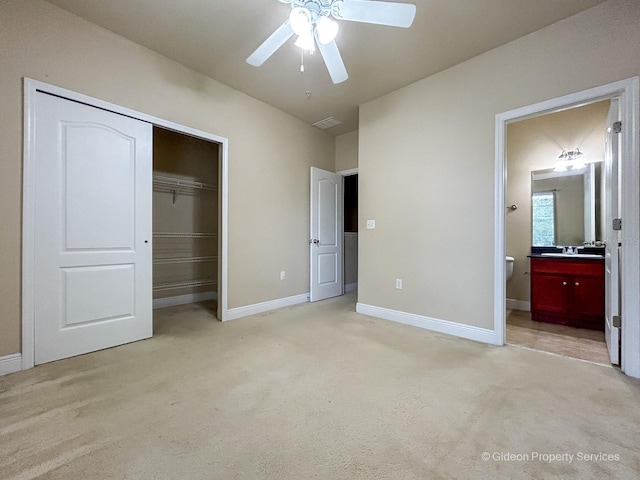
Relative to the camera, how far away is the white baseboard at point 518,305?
378 centimetres

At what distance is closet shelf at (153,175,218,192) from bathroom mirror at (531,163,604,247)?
470 centimetres

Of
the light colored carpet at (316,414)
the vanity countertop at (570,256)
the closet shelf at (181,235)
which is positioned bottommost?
the light colored carpet at (316,414)

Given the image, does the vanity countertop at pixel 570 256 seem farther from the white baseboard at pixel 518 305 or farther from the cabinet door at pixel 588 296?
the white baseboard at pixel 518 305

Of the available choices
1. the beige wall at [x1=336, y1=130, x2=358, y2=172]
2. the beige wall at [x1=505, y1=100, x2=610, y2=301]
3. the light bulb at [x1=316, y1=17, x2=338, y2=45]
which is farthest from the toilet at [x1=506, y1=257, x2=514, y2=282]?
the light bulb at [x1=316, y1=17, x2=338, y2=45]

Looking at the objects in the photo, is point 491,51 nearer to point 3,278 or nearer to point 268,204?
point 268,204

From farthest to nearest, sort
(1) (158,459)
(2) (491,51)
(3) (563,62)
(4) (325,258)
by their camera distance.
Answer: (4) (325,258) < (2) (491,51) < (3) (563,62) < (1) (158,459)

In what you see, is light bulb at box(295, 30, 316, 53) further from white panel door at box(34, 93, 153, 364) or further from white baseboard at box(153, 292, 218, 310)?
white baseboard at box(153, 292, 218, 310)

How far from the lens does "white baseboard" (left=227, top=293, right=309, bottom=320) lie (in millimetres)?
3301

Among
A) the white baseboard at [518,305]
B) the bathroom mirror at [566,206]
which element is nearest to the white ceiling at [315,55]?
the bathroom mirror at [566,206]

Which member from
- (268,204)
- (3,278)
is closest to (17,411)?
(3,278)

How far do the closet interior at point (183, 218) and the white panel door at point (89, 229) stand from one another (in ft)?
4.34

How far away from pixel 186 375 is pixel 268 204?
229 cm

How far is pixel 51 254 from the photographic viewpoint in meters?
2.12

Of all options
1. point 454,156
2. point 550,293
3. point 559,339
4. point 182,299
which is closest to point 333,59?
point 454,156
